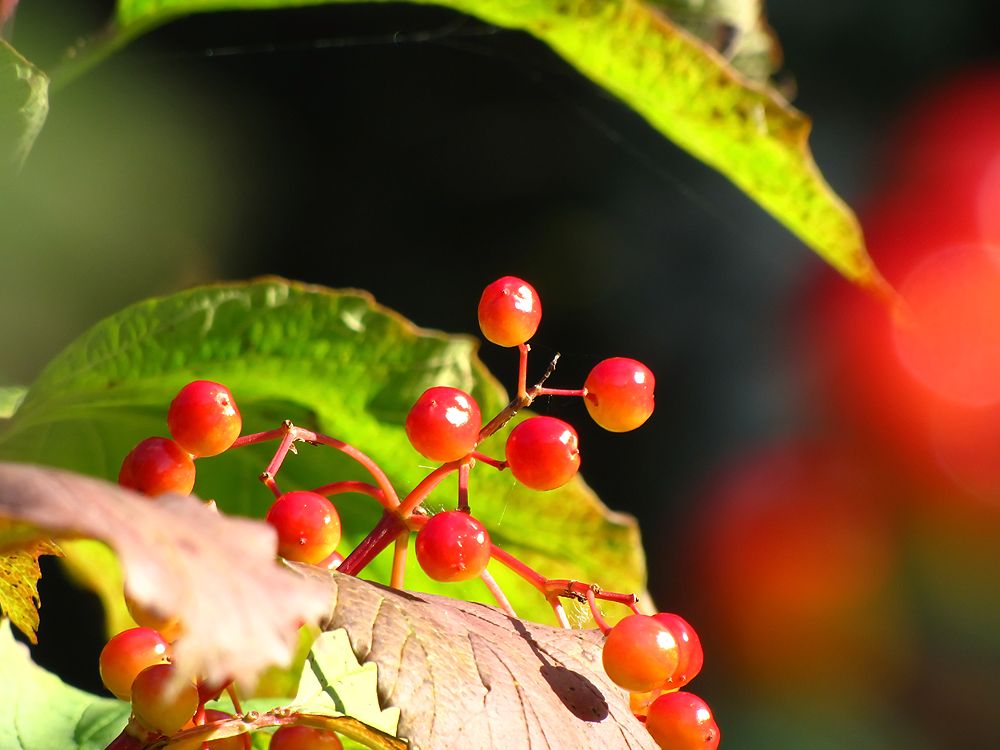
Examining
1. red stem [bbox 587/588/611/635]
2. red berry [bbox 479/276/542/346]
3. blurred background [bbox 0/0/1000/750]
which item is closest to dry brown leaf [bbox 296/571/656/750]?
red stem [bbox 587/588/611/635]

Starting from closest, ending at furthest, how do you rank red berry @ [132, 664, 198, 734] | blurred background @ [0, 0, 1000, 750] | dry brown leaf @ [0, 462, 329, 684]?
dry brown leaf @ [0, 462, 329, 684]
red berry @ [132, 664, 198, 734]
blurred background @ [0, 0, 1000, 750]

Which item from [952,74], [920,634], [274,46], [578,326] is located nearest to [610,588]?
[274,46]

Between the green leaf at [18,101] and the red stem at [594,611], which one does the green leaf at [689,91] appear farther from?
the red stem at [594,611]

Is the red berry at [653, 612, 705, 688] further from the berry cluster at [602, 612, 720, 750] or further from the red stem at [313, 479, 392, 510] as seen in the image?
the red stem at [313, 479, 392, 510]

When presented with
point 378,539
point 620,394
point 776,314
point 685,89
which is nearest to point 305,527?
point 378,539

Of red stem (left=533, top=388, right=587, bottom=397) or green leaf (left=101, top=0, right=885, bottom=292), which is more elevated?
green leaf (left=101, top=0, right=885, bottom=292)

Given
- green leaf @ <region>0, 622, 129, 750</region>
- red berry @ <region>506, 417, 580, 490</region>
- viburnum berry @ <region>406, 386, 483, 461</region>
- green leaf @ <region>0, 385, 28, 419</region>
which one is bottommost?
green leaf @ <region>0, 622, 129, 750</region>

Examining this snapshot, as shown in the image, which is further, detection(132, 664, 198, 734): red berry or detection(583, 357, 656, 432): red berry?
detection(583, 357, 656, 432): red berry
